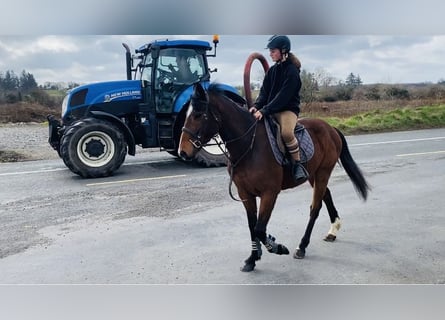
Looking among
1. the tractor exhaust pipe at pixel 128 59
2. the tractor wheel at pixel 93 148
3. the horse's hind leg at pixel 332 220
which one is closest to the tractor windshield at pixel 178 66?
the tractor exhaust pipe at pixel 128 59

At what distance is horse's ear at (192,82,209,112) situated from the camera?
7.41ft

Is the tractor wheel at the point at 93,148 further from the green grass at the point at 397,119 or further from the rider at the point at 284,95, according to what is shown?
the green grass at the point at 397,119

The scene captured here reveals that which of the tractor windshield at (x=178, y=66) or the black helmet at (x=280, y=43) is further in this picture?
the tractor windshield at (x=178, y=66)

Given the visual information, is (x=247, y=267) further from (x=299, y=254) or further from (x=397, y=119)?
(x=397, y=119)

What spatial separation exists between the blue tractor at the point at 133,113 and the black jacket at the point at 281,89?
0.71 m

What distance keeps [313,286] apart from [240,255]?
0.46 meters

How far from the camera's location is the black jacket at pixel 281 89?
2.39m

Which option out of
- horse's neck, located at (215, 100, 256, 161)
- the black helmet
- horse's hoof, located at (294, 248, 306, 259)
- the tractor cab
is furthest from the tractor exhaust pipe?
horse's hoof, located at (294, 248, 306, 259)

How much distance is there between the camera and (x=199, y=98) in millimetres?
2273

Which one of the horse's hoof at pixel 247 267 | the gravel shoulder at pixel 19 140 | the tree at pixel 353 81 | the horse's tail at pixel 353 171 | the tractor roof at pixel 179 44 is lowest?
the horse's hoof at pixel 247 267

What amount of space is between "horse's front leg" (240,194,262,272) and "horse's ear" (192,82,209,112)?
1.92 ft

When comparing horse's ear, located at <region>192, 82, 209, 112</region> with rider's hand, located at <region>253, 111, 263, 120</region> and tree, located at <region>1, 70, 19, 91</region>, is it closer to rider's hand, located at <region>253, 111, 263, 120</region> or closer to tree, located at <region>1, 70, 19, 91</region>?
rider's hand, located at <region>253, 111, 263, 120</region>

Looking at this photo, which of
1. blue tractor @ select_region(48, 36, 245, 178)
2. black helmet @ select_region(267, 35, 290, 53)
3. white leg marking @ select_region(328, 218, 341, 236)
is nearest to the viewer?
black helmet @ select_region(267, 35, 290, 53)

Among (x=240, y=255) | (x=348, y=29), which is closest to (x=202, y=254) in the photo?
(x=240, y=255)
